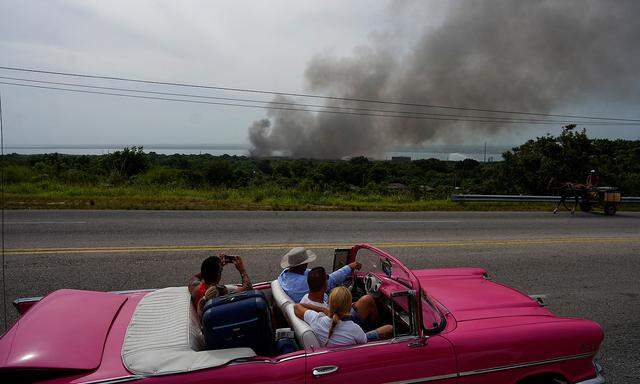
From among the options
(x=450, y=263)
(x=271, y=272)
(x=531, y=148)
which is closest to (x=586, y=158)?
(x=531, y=148)

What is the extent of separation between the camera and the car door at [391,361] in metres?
2.65

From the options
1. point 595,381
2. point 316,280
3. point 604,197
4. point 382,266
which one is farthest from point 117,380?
point 604,197

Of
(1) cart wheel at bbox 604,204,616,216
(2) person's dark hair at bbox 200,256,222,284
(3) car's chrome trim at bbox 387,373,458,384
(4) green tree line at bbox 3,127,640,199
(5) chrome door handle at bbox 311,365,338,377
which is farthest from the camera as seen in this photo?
(4) green tree line at bbox 3,127,640,199

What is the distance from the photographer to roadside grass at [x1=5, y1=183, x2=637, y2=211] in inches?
543

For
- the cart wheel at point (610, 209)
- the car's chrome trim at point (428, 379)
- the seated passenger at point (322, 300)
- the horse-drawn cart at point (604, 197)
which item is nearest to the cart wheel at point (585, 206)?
the horse-drawn cart at point (604, 197)

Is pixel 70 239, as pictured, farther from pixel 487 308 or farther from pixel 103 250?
pixel 487 308

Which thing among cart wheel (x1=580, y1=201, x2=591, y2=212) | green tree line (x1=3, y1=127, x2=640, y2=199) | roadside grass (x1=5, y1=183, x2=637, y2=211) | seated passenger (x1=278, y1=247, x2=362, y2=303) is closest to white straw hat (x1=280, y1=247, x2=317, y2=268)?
seated passenger (x1=278, y1=247, x2=362, y2=303)

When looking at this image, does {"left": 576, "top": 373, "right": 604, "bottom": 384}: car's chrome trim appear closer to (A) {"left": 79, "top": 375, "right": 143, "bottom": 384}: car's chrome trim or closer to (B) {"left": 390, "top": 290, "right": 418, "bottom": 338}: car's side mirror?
(B) {"left": 390, "top": 290, "right": 418, "bottom": 338}: car's side mirror

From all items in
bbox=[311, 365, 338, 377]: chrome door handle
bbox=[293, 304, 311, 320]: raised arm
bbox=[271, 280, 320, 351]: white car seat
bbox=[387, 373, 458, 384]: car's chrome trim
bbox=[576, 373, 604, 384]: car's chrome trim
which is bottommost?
bbox=[576, 373, 604, 384]: car's chrome trim

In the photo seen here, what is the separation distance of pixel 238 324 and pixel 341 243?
6337 millimetres

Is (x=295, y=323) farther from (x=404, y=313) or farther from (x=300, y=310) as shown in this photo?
(x=404, y=313)

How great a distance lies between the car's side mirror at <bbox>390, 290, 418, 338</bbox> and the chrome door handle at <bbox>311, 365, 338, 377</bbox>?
1.70 ft

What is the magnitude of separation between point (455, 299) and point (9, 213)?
12398 millimetres

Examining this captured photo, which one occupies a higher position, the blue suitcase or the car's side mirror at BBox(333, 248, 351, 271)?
the car's side mirror at BBox(333, 248, 351, 271)
